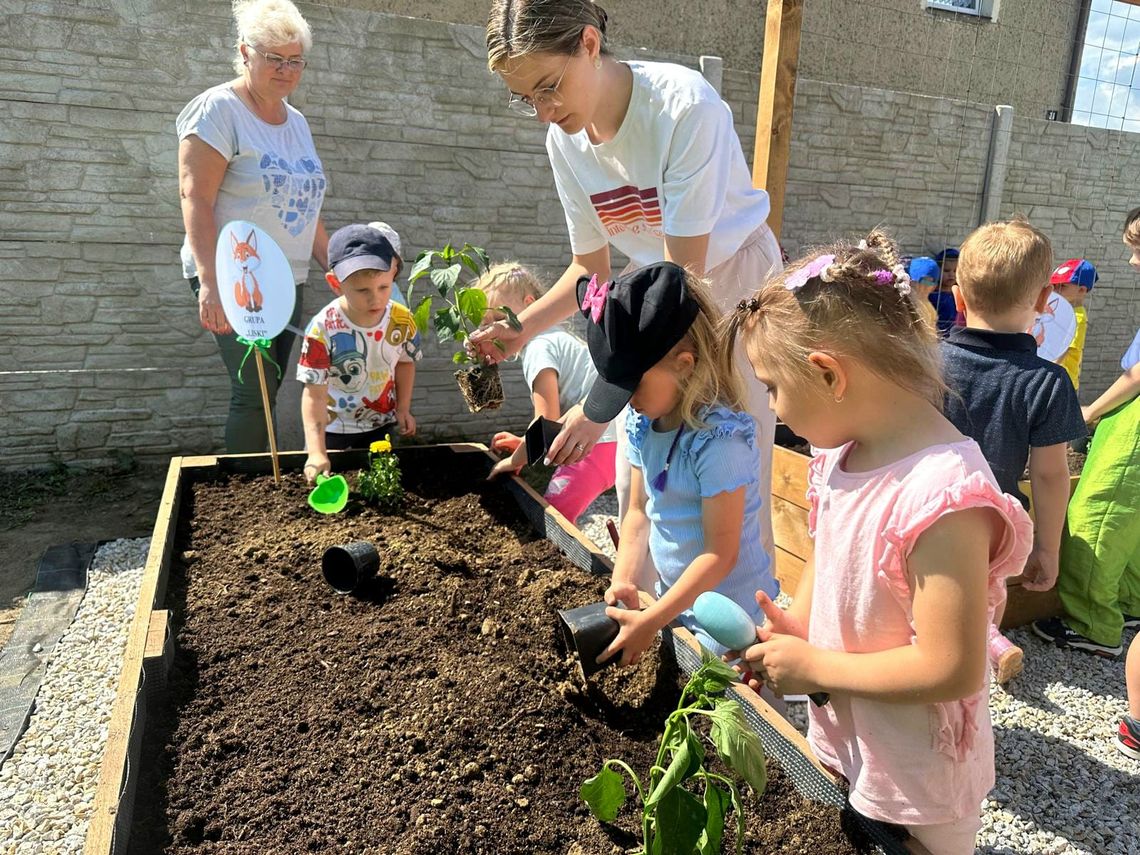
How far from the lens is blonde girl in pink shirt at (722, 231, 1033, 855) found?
0.97m

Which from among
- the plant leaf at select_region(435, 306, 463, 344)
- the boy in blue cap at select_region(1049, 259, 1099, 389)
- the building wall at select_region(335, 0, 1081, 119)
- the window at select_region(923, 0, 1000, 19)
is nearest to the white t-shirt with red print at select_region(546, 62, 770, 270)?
the plant leaf at select_region(435, 306, 463, 344)

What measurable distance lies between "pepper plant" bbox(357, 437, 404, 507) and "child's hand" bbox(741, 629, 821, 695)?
1.80m

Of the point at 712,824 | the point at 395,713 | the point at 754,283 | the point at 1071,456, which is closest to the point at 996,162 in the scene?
the point at 1071,456

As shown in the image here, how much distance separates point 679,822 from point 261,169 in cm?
→ 307

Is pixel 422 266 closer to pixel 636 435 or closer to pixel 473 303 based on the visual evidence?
pixel 473 303

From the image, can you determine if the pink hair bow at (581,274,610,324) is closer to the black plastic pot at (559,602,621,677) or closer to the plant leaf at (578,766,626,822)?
the black plastic pot at (559,602,621,677)

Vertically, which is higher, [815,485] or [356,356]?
[815,485]

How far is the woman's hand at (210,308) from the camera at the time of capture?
296cm

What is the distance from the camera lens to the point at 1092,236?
8.40m

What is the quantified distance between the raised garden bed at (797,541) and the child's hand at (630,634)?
62.4 inches

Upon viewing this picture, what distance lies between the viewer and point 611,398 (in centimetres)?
161

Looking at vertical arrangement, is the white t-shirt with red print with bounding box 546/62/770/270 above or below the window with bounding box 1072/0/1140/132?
below

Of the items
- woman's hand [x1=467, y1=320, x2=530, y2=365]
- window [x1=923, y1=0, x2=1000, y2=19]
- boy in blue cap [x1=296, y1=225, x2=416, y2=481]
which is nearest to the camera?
woman's hand [x1=467, y1=320, x2=530, y2=365]

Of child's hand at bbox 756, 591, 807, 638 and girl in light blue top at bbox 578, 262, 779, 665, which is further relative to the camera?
girl in light blue top at bbox 578, 262, 779, 665
